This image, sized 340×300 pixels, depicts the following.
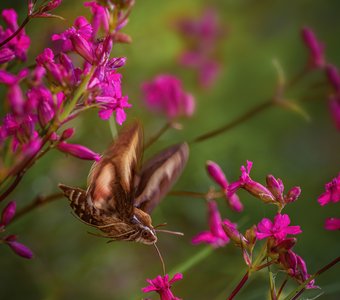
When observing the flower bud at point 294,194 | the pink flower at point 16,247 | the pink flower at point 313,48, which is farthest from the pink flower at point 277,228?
the pink flower at point 313,48

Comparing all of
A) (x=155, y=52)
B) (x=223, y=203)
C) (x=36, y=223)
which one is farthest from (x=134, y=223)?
(x=155, y=52)

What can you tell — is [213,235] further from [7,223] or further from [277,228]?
[7,223]

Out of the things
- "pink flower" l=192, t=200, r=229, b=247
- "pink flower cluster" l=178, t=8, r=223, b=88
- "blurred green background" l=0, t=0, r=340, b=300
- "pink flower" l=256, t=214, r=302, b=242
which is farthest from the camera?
"pink flower cluster" l=178, t=8, r=223, b=88

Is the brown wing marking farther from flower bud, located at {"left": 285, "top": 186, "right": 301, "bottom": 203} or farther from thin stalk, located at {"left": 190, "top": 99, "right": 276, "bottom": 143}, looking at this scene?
thin stalk, located at {"left": 190, "top": 99, "right": 276, "bottom": 143}

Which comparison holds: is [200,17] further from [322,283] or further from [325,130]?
[322,283]

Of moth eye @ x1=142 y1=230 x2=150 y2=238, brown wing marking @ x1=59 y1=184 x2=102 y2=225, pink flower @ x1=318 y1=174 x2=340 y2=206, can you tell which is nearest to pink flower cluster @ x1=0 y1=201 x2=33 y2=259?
brown wing marking @ x1=59 y1=184 x2=102 y2=225

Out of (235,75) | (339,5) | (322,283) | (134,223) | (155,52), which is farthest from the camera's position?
(339,5)

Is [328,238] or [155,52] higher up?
[155,52]

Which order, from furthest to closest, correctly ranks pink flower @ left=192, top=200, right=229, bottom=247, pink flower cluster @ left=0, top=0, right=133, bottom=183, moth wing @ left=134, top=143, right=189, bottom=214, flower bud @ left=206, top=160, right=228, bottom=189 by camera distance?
flower bud @ left=206, top=160, right=228, bottom=189 < pink flower @ left=192, top=200, right=229, bottom=247 < moth wing @ left=134, top=143, right=189, bottom=214 < pink flower cluster @ left=0, top=0, right=133, bottom=183
